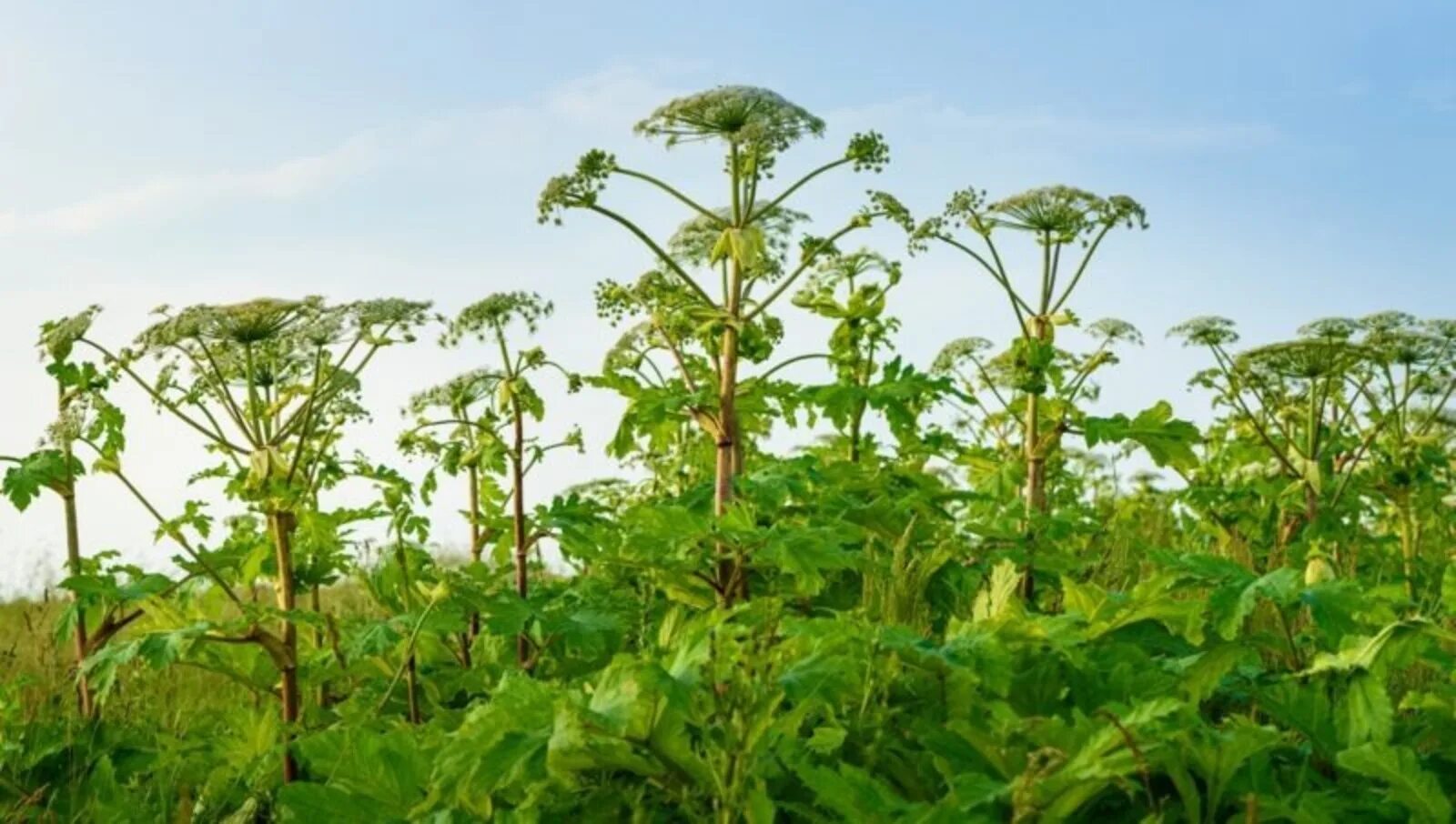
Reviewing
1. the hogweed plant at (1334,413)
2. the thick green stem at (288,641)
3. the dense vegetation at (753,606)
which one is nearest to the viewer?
the dense vegetation at (753,606)

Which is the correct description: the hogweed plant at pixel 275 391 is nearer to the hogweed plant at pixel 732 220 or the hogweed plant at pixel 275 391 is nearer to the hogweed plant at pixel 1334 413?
the hogweed plant at pixel 732 220

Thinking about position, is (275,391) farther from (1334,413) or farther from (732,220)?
(1334,413)

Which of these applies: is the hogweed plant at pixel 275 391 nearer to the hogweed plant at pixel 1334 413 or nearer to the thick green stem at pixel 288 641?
the thick green stem at pixel 288 641

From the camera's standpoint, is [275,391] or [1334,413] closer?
[275,391]

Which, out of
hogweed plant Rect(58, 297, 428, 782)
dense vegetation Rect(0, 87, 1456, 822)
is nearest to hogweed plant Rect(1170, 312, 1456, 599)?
dense vegetation Rect(0, 87, 1456, 822)

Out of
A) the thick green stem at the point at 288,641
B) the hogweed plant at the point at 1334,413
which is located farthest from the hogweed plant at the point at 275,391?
the hogweed plant at the point at 1334,413

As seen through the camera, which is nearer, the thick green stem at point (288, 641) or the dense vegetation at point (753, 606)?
the dense vegetation at point (753, 606)

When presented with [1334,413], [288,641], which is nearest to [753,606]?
[288,641]

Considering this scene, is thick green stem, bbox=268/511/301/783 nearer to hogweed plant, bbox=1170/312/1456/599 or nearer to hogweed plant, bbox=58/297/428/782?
hogweed plant, bbox=58/297/428/782

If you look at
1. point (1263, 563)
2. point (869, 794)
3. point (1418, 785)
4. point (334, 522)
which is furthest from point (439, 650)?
point (1263, 563)

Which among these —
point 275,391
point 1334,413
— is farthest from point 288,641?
point 1334,413

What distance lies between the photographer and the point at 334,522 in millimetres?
A: 5520

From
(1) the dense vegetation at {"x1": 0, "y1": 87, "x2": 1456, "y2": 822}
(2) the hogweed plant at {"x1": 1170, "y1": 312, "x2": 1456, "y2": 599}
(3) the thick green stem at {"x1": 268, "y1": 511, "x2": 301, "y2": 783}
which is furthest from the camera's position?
Answer: (2) the hogweed plant at {"x1": 1170, "y1": 312, "x2": 1456, "y2": 599}

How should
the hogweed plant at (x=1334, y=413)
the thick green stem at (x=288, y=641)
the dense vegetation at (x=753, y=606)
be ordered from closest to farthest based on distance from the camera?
1. the dense vegetation at (x=753, y=606)
2. the thick green stem at (x=288, y=641)
3. the hogweed plant at (x=1334, y=413)
